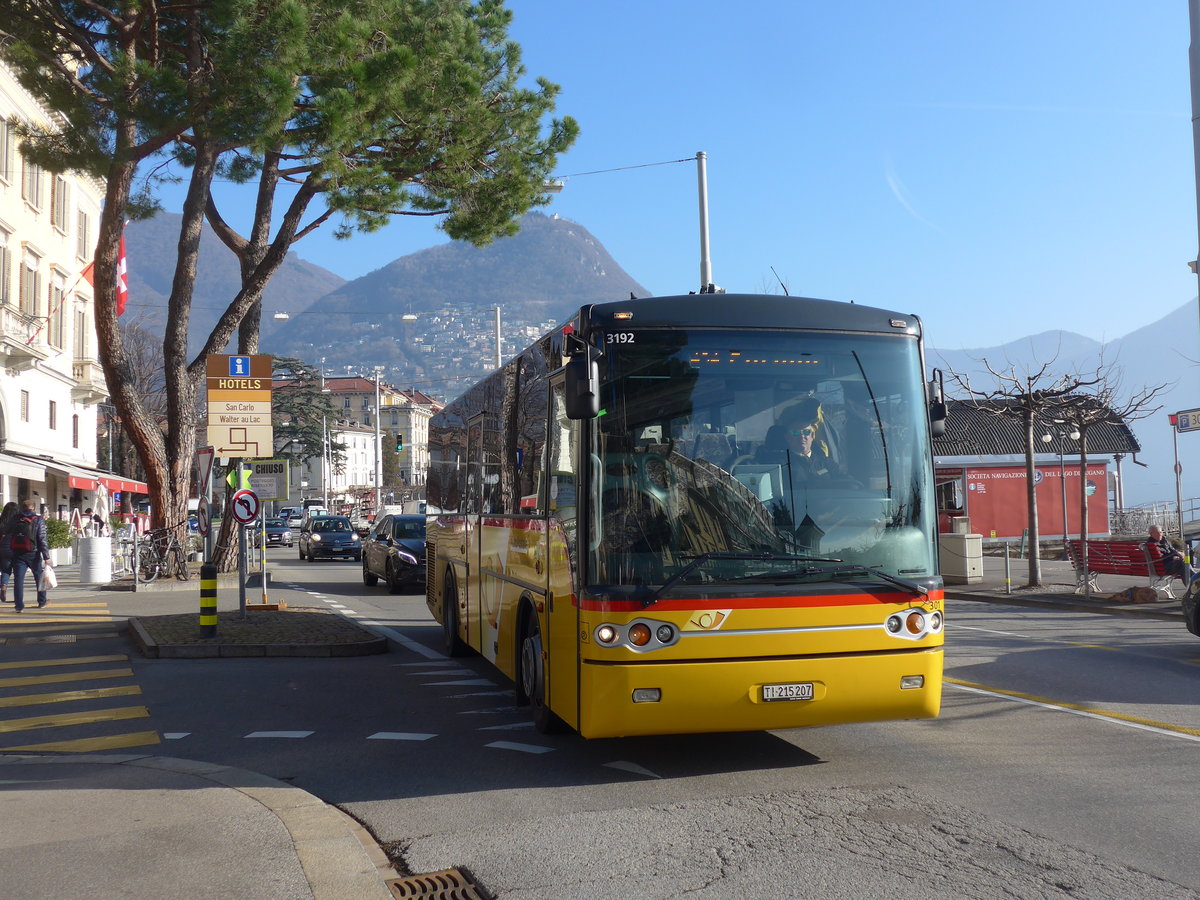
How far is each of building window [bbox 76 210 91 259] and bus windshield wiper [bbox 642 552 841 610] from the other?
42633 mm

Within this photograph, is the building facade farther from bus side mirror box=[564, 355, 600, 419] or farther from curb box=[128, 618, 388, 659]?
bus side mirror box=[564, 355, 600, 419]

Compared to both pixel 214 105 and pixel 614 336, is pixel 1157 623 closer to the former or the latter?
pixel 614 336

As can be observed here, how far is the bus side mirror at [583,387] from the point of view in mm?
6895

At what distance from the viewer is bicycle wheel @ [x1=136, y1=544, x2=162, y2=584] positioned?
26.3m

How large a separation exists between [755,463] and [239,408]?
12402 mm

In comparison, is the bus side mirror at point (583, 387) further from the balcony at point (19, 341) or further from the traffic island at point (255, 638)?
the balcony at point (19, 341)

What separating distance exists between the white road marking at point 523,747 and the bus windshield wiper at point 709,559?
1816 mm

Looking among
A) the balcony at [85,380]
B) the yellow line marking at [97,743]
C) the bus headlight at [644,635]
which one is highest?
the balcony at [85,380]

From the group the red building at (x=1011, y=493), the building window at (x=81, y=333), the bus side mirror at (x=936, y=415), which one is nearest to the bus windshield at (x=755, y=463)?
the bus side mirror at (x=936, y=415)

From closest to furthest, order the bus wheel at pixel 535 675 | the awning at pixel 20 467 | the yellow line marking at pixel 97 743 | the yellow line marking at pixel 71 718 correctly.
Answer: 1. the bus wheel at pixel 535 675
2. the yellow line marking at pixel 97 743
3. the yellow line marking at pixel 71 718
4. the awning at pixel 20 467

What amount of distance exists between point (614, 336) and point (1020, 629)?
1081 cm

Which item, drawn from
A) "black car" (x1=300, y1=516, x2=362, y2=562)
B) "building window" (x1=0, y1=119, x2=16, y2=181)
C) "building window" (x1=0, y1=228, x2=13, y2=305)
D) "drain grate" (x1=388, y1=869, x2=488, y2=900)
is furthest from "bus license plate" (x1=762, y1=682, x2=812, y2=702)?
"black car" (x1=300, y1=516, x2=362, y2=562)

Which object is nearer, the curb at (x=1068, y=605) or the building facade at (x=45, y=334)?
the curb at (x=1068, y=605)

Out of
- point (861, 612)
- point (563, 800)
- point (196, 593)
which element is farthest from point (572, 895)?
point (196, 593)
